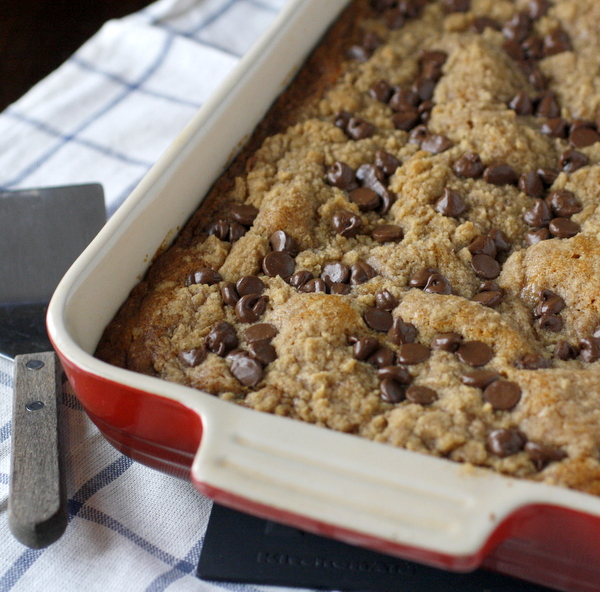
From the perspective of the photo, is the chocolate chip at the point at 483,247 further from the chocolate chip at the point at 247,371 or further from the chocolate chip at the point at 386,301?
the chocolate chip at the point at 247,371

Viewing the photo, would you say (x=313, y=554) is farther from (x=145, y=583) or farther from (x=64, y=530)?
(x=64, y=530)

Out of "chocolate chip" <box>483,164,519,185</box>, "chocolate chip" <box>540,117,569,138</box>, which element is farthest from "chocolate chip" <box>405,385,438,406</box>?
"chocolate chip" <box>540,117,569,138</box>

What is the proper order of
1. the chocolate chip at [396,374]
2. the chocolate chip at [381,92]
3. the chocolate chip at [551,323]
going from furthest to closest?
the chocolate chip at [381,92] → the chocolate chip at [551,323] → the chocolate chip at [396,374]

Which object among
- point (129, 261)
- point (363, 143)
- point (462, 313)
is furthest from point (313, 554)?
point (363, 143)

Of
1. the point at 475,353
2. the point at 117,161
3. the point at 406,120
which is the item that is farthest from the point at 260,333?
the point at 117,161

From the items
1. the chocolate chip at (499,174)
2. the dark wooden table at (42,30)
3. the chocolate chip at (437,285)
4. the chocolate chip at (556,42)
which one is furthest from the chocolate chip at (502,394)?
the dark wooden table at (42,30)

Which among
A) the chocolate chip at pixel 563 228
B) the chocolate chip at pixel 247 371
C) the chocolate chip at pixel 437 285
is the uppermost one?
the chocolate chip at pixel 563 228

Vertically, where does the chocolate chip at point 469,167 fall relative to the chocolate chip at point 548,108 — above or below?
below
